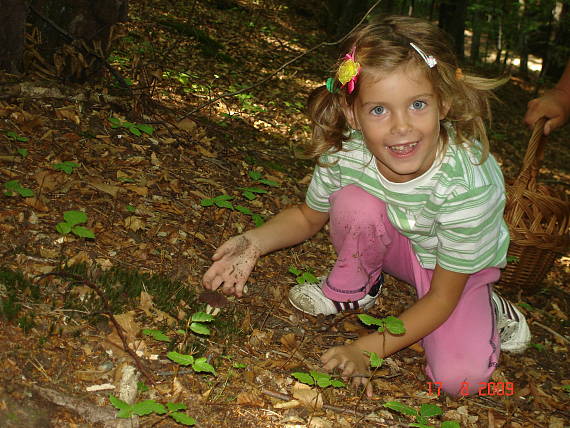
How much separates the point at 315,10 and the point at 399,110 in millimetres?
8148

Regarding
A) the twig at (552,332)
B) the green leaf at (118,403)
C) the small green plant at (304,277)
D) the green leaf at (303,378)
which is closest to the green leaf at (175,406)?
the green leaf at (118,403)

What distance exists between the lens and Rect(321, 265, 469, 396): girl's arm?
7.95 feet

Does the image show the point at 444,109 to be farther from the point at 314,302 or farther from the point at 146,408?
the point at 146,408

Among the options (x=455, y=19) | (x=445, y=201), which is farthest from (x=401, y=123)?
(x=455, y=19)

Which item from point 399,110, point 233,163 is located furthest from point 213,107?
point 399,110

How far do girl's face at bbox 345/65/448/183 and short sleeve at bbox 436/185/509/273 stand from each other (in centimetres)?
25

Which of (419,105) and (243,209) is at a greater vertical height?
(419,105)

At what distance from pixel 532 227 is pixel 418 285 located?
117 centimetres

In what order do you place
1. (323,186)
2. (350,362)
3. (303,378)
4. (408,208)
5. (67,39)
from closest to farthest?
(303,378), (350,362), (408,208), (323,186), (67,39)

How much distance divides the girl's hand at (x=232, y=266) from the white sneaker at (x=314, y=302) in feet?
1.01

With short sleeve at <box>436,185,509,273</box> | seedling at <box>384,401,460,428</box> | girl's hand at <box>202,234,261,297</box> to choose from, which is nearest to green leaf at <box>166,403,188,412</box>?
seedling at <box>384,401,460,428</box>

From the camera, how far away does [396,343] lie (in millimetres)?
2500

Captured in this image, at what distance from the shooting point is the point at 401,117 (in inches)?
91.2

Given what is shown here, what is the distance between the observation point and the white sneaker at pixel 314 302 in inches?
113
